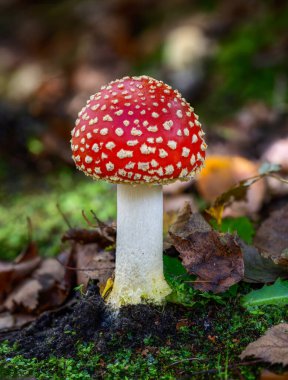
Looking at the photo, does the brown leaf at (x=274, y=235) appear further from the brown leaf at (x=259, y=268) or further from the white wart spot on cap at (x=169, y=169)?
the white wart spot on cap at (x=169, y=169)

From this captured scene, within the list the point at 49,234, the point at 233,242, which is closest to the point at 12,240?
the point at 49,234

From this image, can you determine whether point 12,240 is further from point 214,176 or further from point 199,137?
point 199,137

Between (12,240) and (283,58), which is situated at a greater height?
(283,58)

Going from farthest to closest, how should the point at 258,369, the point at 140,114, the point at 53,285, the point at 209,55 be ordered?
1. the point at 209,55
2. the point at 53,285
3. the point at 140,114
4. the point at 258,369

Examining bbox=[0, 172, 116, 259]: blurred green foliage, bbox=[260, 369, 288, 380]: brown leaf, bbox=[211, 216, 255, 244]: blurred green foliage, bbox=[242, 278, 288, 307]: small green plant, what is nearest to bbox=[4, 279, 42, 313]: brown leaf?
bbox=[0, 172, 116, 259]: blurred green foliage

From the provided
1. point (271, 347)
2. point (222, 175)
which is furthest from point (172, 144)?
point (222, 175)
